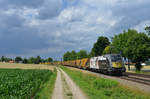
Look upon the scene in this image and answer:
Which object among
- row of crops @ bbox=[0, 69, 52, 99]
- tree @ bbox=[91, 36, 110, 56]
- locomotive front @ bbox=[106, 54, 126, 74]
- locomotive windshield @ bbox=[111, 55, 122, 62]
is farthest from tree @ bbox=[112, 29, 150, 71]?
tree @ bbox=[91, 36, 110, 56]

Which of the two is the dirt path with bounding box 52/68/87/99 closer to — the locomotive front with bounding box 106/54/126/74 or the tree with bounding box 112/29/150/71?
the locomotive front with bounding box 106/54/126/74

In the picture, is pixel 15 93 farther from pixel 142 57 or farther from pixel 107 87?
pixel 142 57

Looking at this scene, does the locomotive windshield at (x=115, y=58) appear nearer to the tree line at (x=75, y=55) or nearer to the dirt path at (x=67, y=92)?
the dirt path at (x=67, y=92)

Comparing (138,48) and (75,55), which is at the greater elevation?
(75,55)

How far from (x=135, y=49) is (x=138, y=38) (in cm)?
285

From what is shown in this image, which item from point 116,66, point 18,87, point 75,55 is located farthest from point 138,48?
point 75,55

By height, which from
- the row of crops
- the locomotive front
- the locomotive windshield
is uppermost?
the locomotive windshield

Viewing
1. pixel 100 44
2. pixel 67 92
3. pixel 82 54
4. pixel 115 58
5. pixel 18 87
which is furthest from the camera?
pixel 82 54

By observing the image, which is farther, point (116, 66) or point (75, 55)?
point (75, 55)

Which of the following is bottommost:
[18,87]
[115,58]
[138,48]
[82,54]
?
[18,87]

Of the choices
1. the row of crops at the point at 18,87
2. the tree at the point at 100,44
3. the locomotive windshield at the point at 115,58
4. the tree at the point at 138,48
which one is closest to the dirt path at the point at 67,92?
the row of crops at the point at 18,87

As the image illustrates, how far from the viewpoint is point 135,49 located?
131ft

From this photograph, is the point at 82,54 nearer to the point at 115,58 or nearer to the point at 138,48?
the point at 138,48

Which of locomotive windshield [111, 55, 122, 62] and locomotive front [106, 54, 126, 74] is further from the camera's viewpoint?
locomotive windshield [111, 55, 122, 62]
